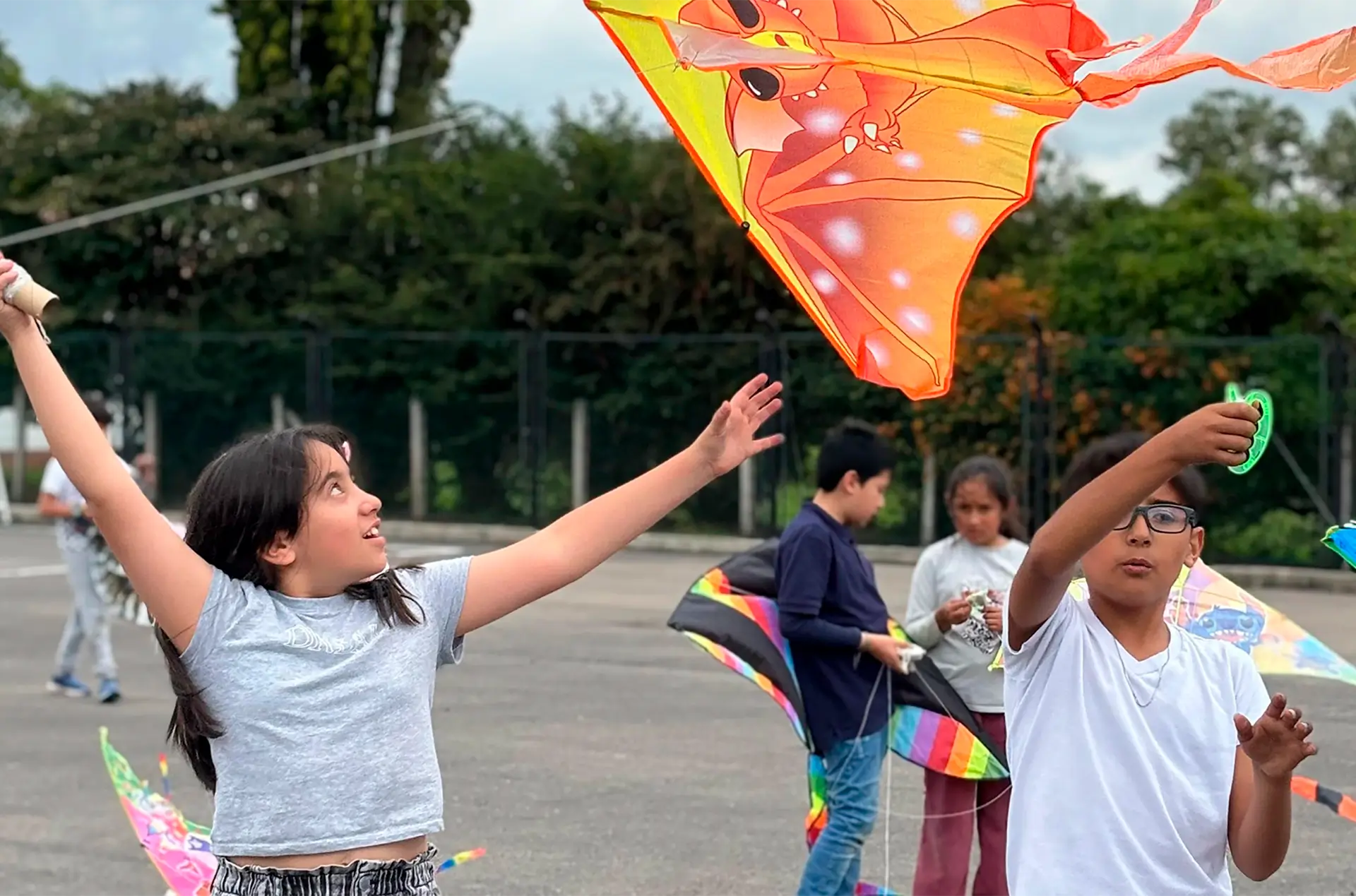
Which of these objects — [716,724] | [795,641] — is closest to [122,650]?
[716,724]

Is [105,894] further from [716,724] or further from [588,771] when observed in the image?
[716,724]

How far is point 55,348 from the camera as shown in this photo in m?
25.7

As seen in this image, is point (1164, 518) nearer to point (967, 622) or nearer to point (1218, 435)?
point (1218, 435)

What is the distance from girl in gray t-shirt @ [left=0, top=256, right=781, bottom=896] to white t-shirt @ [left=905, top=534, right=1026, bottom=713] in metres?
2.56

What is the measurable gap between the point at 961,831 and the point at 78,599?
6.42 metres

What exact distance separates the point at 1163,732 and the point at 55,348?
24956 mm

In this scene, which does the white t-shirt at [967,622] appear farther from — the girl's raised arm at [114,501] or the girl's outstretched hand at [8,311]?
the girl's outstretched hand at [8,311]

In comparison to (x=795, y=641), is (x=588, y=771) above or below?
below

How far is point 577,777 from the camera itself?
7.71m

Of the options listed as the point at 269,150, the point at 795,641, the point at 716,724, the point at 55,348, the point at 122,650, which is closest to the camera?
the point at 795,641

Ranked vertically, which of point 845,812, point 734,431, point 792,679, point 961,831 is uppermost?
point 734,431

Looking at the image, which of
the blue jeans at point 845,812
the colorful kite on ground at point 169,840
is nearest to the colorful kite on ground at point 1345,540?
the colorful kite on ground at point 169,840

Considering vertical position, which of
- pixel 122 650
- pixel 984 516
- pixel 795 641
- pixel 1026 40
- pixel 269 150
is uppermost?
pixel 269 150

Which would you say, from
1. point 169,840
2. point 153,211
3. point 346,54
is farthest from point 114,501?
point 346,54
